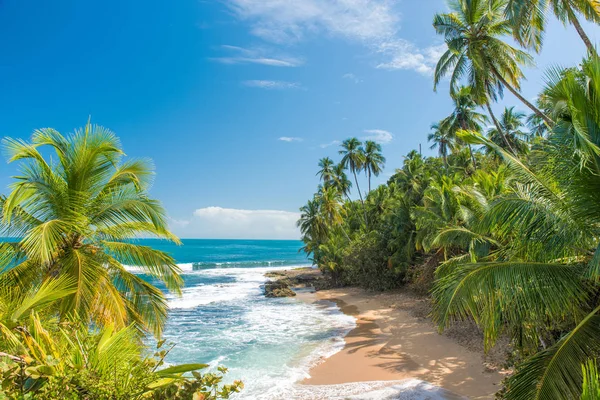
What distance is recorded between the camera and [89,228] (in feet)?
19.1

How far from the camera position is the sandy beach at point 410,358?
9.91m

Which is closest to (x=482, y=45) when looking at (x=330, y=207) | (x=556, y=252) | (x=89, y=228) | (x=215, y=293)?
(x=556, y=252)

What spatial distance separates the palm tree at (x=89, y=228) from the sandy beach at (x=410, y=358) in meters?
7.43

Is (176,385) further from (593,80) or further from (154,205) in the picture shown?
(593,80)

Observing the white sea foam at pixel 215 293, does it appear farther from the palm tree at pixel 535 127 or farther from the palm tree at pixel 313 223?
the palm tree at pixel 535 127

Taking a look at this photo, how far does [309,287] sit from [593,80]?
3503 cm

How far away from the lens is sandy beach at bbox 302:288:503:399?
991cm

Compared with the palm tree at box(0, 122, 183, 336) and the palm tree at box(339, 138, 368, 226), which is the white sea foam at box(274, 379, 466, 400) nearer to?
the palm tree at box(0, 122, 183, 336)

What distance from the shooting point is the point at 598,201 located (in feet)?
14.0

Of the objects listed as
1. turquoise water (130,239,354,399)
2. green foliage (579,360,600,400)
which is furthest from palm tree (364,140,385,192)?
green foliage (579,360,600,400)

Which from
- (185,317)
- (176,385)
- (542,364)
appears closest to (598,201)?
(542,364)

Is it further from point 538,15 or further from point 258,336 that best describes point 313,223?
point 538,15

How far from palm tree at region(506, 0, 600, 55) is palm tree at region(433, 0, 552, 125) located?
1.98 m

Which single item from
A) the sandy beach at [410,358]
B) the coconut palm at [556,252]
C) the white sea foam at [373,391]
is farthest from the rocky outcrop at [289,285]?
the coconut palm at [556,252]
